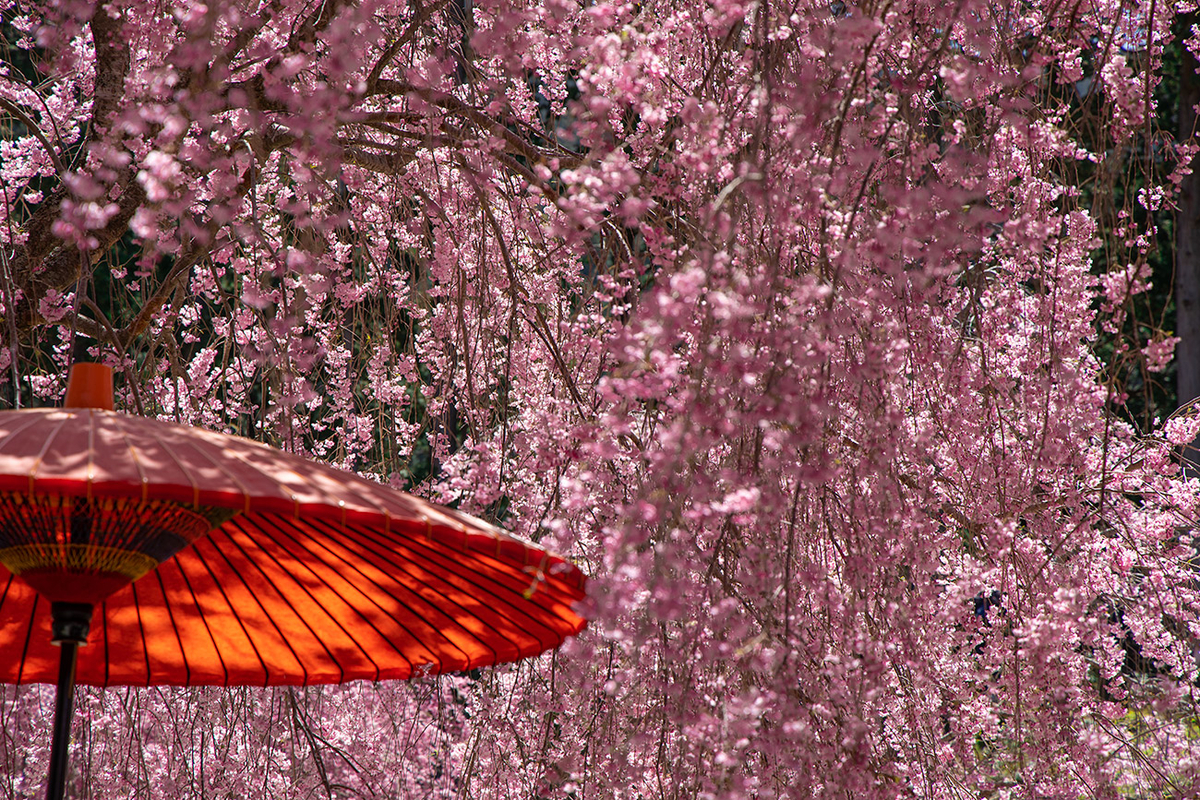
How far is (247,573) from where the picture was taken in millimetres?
2168

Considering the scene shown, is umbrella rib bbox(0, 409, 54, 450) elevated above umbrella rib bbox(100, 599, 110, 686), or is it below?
above

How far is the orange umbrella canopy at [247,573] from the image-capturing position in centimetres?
153

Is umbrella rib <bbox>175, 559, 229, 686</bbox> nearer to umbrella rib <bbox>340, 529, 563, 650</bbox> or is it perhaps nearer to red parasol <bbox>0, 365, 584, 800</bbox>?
red parasol <bbox>0, 365, 584, 800</bbox>

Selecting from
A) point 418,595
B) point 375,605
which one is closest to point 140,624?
point 375,605

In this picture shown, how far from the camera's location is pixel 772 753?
74.4 inches

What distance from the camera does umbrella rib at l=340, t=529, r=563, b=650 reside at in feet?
6.37

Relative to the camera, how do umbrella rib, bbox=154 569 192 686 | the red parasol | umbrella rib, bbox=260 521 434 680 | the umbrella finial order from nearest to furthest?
the red parasol, the umbrella finial, umbrella rib, bbox=260 521 434 680, umbrella rib, bbox=154 569 192 686

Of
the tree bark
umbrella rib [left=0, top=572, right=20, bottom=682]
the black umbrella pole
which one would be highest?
the tree bark

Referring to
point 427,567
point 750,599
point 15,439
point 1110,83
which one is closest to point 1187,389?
point 1110,83

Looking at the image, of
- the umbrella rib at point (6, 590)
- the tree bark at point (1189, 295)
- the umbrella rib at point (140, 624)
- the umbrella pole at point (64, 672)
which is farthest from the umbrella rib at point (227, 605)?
the tree bark at point (1189, 295)

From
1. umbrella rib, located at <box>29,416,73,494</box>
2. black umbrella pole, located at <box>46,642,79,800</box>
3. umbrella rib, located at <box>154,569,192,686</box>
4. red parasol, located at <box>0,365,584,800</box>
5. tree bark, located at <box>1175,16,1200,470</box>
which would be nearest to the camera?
umbrella rib, located at <box>29,416,73,494</box>

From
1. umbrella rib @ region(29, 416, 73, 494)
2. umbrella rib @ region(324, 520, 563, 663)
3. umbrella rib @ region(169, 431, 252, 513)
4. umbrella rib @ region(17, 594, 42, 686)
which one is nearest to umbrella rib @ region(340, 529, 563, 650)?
umbrella rib @ region(324, 520, 563, 663)

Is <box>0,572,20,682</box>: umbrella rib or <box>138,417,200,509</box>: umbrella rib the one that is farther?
<box>0,572,20,682</box>: umbrella rib

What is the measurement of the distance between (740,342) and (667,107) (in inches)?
30.4
